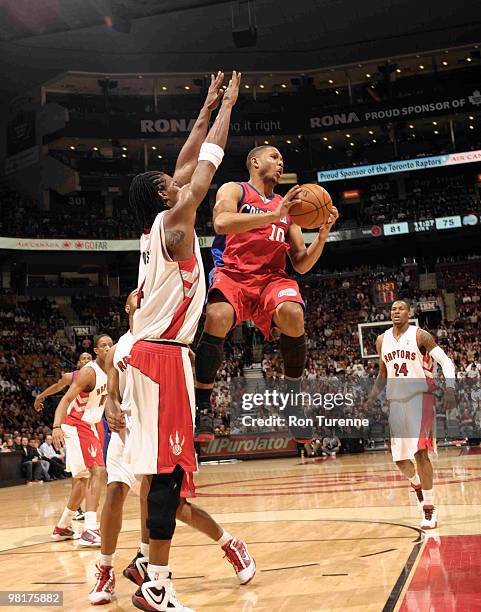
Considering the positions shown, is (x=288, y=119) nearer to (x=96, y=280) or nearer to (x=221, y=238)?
(x=96, y=280)

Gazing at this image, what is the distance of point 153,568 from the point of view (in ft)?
13.1

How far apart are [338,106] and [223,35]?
20.9ft

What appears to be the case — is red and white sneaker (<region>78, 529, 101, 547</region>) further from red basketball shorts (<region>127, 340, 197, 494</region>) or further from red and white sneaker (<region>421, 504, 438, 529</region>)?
red basketball shorts (<region>127, 340, 197, 494</region>)

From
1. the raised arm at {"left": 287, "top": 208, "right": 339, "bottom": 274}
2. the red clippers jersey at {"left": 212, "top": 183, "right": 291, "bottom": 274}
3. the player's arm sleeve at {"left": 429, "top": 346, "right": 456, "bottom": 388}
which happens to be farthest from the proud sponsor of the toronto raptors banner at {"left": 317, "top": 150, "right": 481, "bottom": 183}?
the red clippers jersey at {"left": 212, "top": 183, "right": 291, "bottom": 274}

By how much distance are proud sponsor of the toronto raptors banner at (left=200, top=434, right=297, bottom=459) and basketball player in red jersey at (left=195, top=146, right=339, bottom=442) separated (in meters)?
15.4

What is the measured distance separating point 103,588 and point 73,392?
3.13 meters

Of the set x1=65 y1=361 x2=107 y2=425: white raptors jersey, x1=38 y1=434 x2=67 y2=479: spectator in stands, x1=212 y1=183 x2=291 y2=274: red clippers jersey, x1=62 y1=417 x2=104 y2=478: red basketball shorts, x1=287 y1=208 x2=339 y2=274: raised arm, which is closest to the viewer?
x1=212 y1=183 x2=291 y2=274: red clippers jersey

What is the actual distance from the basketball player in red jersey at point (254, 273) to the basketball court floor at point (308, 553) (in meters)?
1.23

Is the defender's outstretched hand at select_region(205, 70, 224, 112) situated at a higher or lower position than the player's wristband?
higher

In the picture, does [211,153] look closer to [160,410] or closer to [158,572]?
[160,410]

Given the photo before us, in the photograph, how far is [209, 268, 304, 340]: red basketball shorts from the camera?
5.00 meters

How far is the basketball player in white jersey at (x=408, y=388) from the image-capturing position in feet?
24.5

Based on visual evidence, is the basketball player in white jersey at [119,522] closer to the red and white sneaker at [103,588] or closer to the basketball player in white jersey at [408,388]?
the red and white sneaker at [103,588]

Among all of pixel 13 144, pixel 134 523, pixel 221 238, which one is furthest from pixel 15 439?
pixel 13 144
